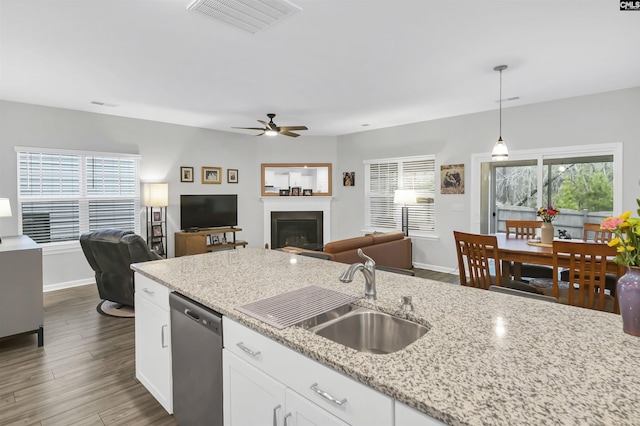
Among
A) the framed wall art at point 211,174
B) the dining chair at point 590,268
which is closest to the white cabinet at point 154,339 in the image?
the dining chair at point 590,268

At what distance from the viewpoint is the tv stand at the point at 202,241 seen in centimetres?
613

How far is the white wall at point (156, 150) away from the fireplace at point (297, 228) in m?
0.36

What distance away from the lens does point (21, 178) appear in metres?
4.81

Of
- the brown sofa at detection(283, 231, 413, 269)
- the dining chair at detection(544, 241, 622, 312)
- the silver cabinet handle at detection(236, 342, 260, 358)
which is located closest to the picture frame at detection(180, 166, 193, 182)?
the brown sofa at detection(283, 231, 413, 269)

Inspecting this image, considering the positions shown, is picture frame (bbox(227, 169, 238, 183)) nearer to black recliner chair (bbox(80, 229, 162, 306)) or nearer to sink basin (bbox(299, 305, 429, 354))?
black recliner chair (bbox(80, 229, 162, 306))

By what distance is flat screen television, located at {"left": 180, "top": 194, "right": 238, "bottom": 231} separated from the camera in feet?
21.2

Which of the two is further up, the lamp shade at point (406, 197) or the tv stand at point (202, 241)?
the lamp shade at point (406, 197)

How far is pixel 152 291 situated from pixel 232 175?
17.1 ft

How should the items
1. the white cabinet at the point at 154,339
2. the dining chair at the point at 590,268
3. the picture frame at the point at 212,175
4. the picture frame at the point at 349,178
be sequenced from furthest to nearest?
1. the picture frame at the point at 349,178
2. the picture frame at the point at 212,175
3. the dining chair at the point at 590,268
4. the white cabinet at the point at 154,339

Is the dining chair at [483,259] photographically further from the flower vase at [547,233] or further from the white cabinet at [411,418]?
the white cabinet at [411,418]

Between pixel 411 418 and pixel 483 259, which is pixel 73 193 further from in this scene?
pixel 411 418

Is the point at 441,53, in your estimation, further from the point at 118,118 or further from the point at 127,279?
the point at 118,118

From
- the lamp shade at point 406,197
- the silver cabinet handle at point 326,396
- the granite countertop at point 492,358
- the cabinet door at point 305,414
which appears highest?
the lamp shade at point 406,197

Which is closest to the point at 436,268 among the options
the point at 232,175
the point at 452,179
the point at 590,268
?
the point at 452,179
